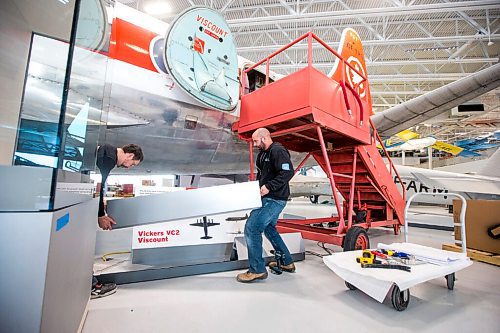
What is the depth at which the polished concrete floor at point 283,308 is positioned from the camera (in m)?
1.59

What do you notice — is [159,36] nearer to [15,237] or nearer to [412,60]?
[15,237]

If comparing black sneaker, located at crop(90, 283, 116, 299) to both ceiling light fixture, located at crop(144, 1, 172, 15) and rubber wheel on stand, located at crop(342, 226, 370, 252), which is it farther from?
ceiling light fixture, located at crop(144, 1, 172, 15)

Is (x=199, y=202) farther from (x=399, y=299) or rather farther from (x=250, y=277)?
(x=399, y=299)

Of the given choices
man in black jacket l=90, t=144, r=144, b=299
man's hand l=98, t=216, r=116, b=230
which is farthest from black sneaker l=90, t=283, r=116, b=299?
man's hand l=98, t=216, r=116, b=230

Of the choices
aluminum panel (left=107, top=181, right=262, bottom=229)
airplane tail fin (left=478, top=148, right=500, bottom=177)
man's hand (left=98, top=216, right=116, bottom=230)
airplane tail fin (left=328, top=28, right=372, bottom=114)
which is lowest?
man's hand (left=98, top=216, right=116, bottom=230)

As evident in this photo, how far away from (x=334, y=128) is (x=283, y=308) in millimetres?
2068

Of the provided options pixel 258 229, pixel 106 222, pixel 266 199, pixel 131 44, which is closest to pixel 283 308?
pixel 258 229

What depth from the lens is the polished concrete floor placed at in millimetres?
1586

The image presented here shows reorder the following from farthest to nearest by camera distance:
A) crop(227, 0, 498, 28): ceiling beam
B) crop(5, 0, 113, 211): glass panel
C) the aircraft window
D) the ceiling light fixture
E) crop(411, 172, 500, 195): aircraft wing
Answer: the ceiling light fixture
crop(227, 0, 498, 28): ceiling beam
crop(411, 172, 500, 195): aircraft wing
the aircraft window
crop(5, 0, 113, 211): glass panel

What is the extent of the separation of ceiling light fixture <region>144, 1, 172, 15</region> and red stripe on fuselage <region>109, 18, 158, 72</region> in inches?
275

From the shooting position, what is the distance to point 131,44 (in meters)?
2.54

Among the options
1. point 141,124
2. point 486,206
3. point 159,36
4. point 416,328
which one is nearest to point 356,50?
point 486,206

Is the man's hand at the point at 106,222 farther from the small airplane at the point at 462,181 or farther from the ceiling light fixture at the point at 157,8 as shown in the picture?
the ceiling light fixture at the point at 157,8

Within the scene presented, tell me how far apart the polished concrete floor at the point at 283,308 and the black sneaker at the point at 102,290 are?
57 mm
